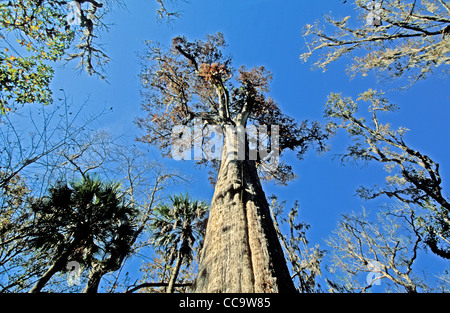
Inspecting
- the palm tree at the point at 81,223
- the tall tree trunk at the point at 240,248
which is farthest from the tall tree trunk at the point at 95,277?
the tall tree trunk at the point at 240,248

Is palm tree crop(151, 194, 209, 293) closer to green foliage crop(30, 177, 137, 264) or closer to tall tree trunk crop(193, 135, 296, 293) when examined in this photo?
green foliage crop(30, 177, 137, 264)

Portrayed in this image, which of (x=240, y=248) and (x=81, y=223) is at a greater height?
(x=81, y=223)

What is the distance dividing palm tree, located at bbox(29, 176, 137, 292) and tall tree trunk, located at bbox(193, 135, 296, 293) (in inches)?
171

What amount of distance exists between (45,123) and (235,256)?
10.2 ft

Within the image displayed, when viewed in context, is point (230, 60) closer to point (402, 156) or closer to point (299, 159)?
point (299, 159)

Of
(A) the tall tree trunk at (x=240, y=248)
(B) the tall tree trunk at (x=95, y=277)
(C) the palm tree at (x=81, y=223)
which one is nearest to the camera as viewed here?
(A) the tall tree trunk at (x=240, y=248)

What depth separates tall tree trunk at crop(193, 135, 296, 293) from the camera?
4.78ft

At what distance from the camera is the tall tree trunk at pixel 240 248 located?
1456mm

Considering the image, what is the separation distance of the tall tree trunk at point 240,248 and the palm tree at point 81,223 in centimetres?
435

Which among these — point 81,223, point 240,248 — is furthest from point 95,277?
point 240,248

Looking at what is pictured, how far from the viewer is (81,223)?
5.21 metres

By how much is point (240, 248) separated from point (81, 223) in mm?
5339

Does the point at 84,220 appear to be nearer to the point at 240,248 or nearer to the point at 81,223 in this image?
the point at 81,223

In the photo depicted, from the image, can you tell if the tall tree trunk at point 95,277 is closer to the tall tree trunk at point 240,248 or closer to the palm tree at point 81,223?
the palm tree at point 81,223
